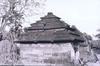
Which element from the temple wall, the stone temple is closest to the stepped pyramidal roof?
the stone temple

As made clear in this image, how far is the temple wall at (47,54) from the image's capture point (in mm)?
17688

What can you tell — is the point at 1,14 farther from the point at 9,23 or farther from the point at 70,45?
the point at 70,45

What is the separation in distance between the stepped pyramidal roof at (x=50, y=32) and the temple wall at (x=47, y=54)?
0.54 metres

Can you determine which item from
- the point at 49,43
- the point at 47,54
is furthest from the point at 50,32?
the point at 47,54

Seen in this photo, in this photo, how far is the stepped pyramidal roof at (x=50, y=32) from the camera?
17.9m

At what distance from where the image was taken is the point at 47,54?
1867cm

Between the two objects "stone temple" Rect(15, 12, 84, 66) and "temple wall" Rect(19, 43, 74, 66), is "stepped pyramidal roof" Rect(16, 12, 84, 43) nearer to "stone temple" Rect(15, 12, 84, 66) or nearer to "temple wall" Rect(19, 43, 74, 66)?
"stone temple" Rect(15, 12, 84, 66)

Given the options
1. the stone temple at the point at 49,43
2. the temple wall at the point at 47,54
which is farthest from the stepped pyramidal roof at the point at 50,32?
the temple wall at the point at 47,54

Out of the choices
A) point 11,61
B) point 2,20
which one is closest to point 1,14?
point 2,20

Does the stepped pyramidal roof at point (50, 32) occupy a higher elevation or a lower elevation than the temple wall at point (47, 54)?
higher

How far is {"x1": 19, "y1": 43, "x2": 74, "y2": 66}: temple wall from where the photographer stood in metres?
17.7

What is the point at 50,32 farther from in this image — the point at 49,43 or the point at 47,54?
the point at 47,54

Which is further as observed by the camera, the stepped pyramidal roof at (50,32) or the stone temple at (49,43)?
the stepped pyramidal roof at (50,32)

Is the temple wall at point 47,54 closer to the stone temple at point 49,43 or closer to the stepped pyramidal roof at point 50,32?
the stone temple at point 49,43
